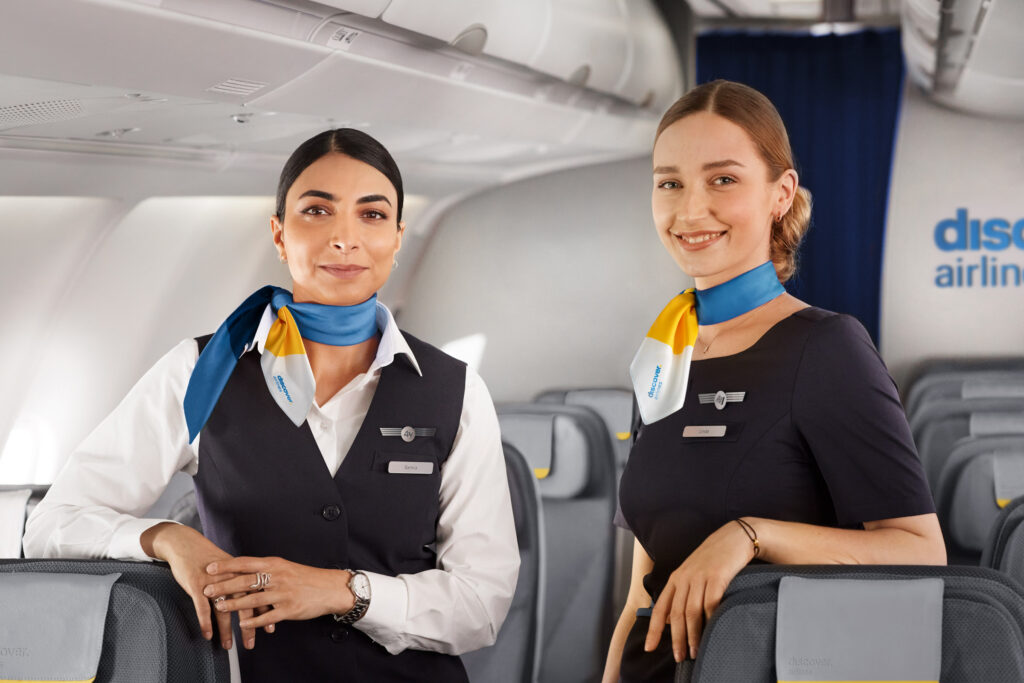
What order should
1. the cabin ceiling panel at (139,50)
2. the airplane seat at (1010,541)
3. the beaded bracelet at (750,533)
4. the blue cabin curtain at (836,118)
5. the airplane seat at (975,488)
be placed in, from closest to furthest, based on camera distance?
the beaded bracelet at (750,533), the cabin ceiling panel at (139,50), the airplane seat at (1010,541), the airplane seat at (975,488), the blue cabin curtain at (836,118)

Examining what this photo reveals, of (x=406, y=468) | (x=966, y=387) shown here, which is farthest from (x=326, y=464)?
(x=966, y=387)

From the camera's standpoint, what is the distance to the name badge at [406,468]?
74.8 inches

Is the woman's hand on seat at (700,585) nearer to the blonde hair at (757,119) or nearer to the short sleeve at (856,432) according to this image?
the short sleeve at (856,432)

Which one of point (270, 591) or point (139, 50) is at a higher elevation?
point (139, 50)

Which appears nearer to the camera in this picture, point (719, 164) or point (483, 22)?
point (719, 164)

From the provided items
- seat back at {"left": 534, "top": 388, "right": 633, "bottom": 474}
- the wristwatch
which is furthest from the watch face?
seat back at {"left": 534, "top": 388, "right": 633, "bottom": 474}

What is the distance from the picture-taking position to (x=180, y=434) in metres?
1.91

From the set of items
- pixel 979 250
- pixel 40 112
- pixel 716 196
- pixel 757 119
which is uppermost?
pixel 979 250

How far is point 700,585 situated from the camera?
1.50 metres

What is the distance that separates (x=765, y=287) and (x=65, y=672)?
1221 millimetres

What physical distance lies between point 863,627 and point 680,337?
0.59 meters

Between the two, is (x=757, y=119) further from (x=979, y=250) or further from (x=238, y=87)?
(x=979, y=250)

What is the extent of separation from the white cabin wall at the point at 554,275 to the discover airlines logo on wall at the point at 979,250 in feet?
6.05

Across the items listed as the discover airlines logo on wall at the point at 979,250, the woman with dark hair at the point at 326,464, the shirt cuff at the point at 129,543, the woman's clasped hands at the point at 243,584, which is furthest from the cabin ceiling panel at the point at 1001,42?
the shirt cuff at the point at 129,543
